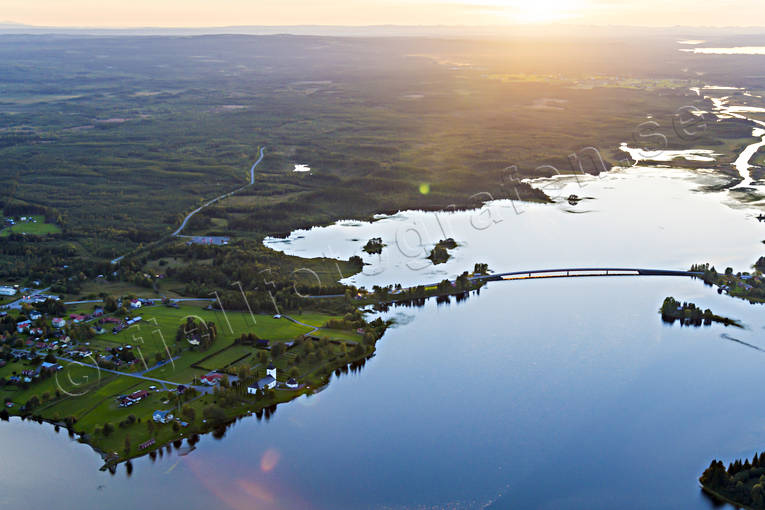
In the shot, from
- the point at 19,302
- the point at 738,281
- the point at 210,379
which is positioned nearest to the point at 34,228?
the point at 19,302

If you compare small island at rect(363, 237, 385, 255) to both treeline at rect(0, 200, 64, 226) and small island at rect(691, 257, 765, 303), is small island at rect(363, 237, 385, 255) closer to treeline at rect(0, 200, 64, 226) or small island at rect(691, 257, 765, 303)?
small island at rect(691, 257, 765, 303)

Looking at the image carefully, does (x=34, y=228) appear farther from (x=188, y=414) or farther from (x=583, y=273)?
(x=583, y=273)

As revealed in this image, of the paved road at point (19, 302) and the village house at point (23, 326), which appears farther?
the paved road at point (19, 302)

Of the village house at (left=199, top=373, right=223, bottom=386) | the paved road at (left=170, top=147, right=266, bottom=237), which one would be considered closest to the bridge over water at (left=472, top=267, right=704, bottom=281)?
the village house at (left=199, top=373, right=223, bottom=386)

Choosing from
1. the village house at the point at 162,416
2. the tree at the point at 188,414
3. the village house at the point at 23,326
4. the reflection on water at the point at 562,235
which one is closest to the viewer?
the village house at the point at 162,416

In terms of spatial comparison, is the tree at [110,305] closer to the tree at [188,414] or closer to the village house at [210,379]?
the village house at [210,379]

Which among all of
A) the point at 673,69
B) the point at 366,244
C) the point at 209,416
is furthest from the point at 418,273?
the point at 673,69

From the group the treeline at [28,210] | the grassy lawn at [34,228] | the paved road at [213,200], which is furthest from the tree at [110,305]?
the treeline at [28,210]
